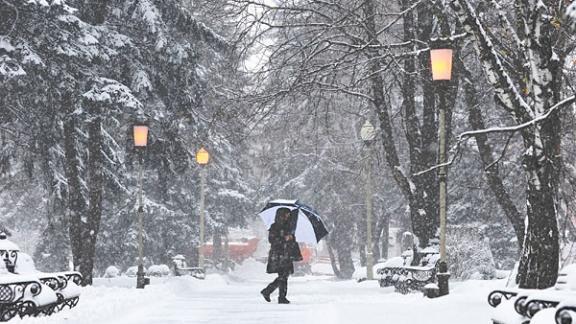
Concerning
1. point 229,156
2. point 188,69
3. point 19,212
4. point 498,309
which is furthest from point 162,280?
point 19,212

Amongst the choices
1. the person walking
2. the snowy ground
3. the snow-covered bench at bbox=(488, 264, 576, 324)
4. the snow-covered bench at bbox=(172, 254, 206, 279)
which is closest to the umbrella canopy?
the person walking

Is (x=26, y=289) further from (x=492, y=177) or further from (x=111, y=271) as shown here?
(x=111, y=271)

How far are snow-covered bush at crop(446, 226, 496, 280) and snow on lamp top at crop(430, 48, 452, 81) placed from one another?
10202mm

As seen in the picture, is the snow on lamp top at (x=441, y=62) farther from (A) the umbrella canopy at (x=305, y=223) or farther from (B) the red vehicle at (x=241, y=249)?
(B) the red vehicle at (x=241, y=249)

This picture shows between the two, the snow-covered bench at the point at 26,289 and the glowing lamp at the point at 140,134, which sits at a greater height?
the glowing lamp at the point at 140,134

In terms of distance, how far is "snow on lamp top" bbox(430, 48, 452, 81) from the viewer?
46.8 feet

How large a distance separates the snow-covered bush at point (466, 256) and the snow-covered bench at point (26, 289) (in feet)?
41.6

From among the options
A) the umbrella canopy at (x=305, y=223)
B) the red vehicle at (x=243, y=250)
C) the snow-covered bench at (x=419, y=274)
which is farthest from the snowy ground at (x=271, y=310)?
the red vehicle at (x=243, y=250)

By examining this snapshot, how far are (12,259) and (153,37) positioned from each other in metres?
11.0

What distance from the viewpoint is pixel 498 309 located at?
909cm

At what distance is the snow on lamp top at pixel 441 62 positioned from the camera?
46.8ft

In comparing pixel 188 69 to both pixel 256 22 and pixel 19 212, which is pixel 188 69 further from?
pixel 19 212

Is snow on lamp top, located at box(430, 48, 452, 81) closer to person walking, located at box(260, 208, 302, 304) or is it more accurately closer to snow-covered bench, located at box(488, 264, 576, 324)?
person walking, located at box(260, 208, 302, 304)

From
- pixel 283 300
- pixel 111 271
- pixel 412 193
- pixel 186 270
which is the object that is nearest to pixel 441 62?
pixel 283 300
